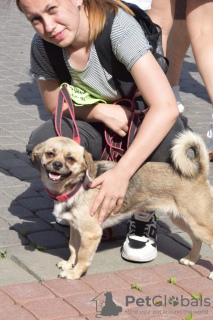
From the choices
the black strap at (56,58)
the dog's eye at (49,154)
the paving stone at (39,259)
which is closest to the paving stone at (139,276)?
the paving stone at (39,259)

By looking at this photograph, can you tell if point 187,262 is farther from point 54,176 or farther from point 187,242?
point 54,176

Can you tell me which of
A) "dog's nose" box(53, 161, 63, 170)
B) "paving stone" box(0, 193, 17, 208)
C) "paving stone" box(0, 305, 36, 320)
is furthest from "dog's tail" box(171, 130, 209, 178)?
"paving stone" box(0, 193, 17, 208)

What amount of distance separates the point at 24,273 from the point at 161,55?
174 cm

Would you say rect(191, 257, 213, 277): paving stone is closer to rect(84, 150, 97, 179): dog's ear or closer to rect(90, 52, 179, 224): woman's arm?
rect(90, 52, 179, 224): woman's arm

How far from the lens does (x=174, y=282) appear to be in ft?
13.5

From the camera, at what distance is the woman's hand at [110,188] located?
4.02m

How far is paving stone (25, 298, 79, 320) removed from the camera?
3.60 m

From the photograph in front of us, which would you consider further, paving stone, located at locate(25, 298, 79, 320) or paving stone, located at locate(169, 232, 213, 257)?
paving stone, located at locate(169, 232, 213, 257)

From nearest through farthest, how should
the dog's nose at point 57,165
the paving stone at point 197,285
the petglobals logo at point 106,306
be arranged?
1. the petglobals logo at point 106,306
2. the dog's nose at point 57,165
3. the paving stone at point 197,285

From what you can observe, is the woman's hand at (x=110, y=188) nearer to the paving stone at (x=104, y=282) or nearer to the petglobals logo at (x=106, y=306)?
the paving stone at (x=104, y=282)

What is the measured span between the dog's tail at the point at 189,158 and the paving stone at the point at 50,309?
117 cm

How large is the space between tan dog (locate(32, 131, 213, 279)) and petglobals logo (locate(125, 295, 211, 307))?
1.33ft

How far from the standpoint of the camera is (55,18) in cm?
397

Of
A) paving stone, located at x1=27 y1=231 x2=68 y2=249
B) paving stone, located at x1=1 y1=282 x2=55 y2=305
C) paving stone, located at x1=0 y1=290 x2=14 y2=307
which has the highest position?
paving stone, located at x1=0 y1=290 x2=14 y2=307
